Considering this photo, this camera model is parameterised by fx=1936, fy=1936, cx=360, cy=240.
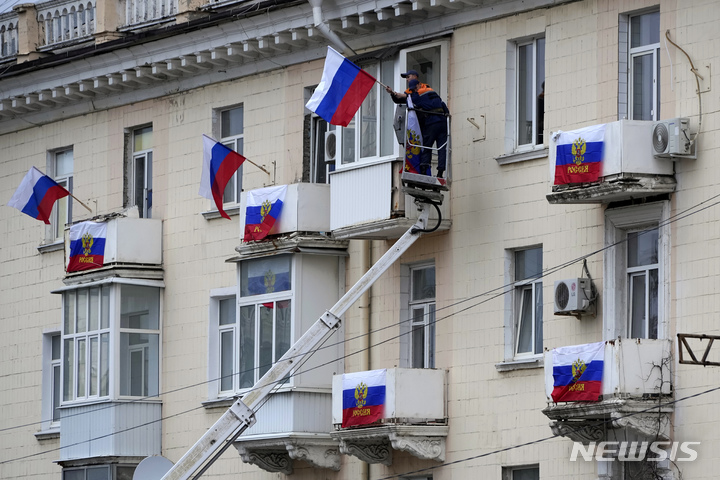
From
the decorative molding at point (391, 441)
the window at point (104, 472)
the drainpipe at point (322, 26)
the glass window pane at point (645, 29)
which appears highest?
the drainpipe at point (322, 26)

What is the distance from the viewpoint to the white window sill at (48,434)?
3666 centimetres

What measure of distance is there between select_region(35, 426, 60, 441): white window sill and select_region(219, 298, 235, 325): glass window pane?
472 centimetres

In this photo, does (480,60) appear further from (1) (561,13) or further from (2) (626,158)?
(2) (626,158)

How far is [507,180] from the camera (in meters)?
29.2

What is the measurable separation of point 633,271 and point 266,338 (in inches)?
287

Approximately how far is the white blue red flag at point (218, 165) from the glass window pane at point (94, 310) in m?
3.32

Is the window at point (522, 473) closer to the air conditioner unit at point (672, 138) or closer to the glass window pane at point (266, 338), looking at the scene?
the glass window pane at point (266, 338)

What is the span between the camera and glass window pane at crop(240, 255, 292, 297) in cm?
3200

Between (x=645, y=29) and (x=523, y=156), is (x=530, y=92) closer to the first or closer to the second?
(x=523, y=156)

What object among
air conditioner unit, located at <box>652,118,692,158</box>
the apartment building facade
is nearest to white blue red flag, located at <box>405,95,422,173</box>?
the apartment building facade

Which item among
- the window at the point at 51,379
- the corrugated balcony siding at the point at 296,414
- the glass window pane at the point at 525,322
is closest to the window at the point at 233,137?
the corrugated balcony siding at the point at 296,414

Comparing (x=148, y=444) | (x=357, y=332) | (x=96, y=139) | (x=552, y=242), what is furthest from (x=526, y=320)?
(x=96, y=139)

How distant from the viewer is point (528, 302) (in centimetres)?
2905

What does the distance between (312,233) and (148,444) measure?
5.50m
